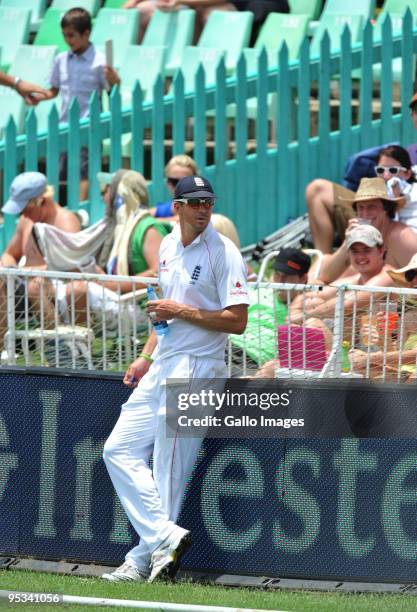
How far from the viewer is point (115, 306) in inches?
358

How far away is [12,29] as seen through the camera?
52.2 ft

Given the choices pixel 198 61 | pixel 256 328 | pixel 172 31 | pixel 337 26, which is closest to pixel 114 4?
pixel 172 31

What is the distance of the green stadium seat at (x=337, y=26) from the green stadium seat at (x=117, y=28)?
2.11 m

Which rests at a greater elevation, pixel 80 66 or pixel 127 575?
pixel 80 66

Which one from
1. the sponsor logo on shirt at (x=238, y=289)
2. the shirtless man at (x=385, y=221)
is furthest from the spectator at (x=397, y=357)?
the shirtless man at (x=385, y=221)

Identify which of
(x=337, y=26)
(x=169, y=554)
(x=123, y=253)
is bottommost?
(x=169, y=554)

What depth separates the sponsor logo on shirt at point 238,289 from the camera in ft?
22.4

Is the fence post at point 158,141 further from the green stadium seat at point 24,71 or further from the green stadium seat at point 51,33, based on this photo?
the green stadium seat at point 51,33

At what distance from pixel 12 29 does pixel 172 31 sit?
2028 mm

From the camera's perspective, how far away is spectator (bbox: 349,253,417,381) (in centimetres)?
748

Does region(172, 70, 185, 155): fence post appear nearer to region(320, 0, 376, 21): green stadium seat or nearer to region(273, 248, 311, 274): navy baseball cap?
region(320, 0, 376, 21): green stadium seat

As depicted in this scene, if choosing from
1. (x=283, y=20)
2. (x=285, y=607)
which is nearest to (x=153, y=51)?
(x=283, y=20)

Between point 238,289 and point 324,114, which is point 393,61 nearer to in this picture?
point 324,114

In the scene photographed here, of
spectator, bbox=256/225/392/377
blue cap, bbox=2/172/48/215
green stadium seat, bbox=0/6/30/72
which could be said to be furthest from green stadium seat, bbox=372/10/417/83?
spectator, bbox=256/225/392/377
